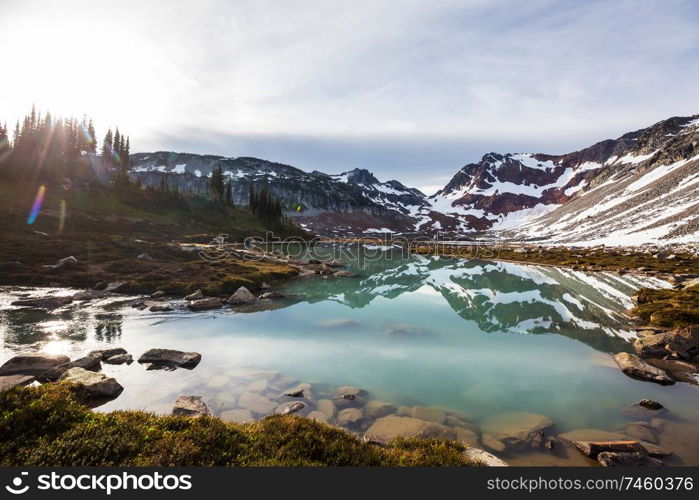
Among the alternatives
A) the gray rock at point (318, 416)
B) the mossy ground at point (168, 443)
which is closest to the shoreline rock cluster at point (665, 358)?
the mossy ground at point (168, 443)

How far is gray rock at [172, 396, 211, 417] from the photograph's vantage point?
529 inches

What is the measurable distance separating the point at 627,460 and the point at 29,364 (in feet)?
85.6

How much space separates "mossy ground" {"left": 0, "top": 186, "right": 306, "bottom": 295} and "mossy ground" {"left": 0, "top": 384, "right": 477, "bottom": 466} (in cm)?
3095

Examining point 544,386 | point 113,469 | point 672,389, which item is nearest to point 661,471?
point 544,386

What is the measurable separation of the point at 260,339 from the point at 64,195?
118762 millimetres

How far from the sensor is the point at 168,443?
902 centimetres

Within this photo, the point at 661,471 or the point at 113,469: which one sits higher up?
the point at 113,469

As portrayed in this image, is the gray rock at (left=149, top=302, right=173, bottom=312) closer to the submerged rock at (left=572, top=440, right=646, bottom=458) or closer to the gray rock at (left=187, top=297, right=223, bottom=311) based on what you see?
the gray rock at (left=187, top=297, right=223, bottom=311)

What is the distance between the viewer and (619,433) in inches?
525

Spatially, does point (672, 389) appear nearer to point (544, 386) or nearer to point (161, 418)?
point (544, 386)

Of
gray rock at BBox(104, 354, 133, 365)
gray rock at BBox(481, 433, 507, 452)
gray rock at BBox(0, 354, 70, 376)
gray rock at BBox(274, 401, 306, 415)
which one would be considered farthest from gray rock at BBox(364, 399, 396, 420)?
gray rock at BBox(0, 354, 70, 376)

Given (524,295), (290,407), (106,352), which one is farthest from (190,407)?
(524,295)

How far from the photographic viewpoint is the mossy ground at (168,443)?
8.34 metres

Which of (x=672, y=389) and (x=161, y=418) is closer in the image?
(x=161, y=418)
